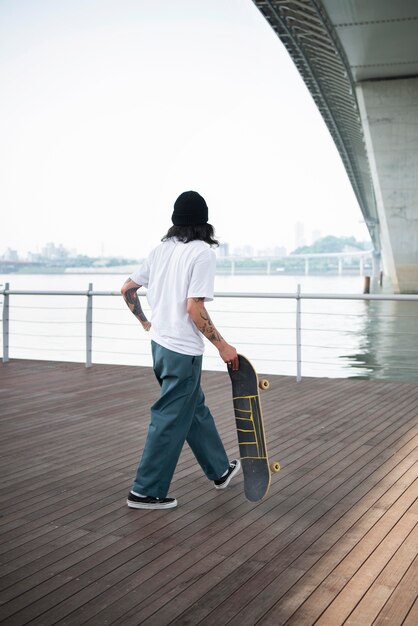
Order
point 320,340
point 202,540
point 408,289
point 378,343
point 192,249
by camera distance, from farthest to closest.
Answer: point 408,289, point 320,340, point 378,343, point 192,249, point 202,540

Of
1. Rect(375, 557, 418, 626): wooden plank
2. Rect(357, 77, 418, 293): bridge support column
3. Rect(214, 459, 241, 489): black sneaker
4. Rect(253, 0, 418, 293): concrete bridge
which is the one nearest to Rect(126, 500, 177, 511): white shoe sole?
Rect(214, 459, 241, 489): black sneaker

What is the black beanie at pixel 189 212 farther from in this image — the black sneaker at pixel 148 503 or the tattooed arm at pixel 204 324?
the black sneaker at pixel 148 503

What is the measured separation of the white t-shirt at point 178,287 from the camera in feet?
13.6

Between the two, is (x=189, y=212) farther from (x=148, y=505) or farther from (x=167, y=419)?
(x=148, y=505)

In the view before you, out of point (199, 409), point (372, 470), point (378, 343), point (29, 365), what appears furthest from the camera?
point (378, 343)

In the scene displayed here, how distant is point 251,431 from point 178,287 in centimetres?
92

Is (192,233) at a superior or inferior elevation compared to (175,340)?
superior

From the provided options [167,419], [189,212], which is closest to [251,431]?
[167,419]

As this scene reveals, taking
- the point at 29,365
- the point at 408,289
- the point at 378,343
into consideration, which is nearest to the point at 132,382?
the point at 29,365

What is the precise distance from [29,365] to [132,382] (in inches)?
83.2

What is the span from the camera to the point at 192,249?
418 cm

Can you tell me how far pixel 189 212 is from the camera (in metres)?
4.25

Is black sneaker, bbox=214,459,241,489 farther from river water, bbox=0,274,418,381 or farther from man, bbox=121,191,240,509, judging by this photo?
river water, bbox=0,274,418,381

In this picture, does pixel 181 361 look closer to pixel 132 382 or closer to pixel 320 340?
pixel 132 382
